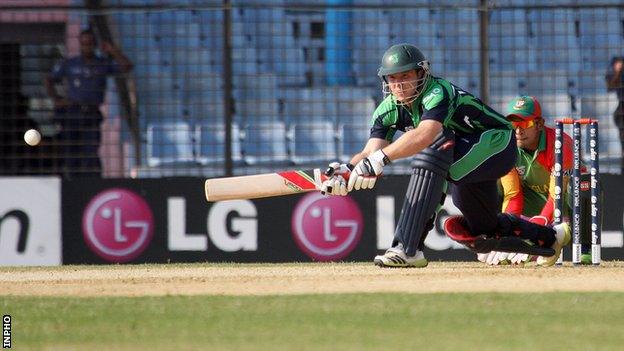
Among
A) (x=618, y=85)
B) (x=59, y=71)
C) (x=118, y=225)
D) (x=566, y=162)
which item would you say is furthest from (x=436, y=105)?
(x=59, y=71)

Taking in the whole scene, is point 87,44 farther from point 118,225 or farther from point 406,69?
point 406,69

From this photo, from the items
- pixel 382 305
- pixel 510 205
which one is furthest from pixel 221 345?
pixel 510 205

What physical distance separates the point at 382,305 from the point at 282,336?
47.7 inches

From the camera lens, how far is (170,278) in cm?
893

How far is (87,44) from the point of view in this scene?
12992 mm

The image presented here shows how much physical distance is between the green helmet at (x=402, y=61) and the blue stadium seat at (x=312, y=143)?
3.87 metres

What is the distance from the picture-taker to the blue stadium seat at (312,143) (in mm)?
12789

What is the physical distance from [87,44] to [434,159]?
18.2ft

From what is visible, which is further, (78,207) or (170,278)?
(78,207)

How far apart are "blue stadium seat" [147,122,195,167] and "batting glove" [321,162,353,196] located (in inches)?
167

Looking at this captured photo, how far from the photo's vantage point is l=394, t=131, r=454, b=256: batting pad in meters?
8.53

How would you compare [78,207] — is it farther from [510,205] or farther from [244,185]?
[510,205]

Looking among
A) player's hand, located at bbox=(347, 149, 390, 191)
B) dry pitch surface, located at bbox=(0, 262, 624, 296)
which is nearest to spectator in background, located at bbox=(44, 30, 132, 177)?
dry pitch surface, located at bbox=(0, 262, 624, 296)

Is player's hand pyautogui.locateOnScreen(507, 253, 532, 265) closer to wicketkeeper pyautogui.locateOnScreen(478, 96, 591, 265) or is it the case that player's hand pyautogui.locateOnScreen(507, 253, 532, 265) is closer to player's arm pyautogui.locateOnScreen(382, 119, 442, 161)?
wicketkeeper pyautogui.locateOnScreen(478, 96, 591, 265)
